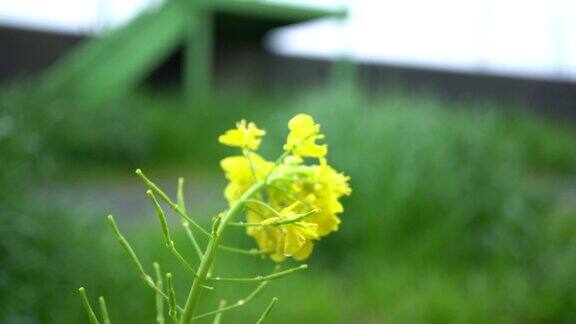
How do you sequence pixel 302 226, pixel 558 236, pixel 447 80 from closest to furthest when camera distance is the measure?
pixel 302 226 → pixel 558 236 → pixel 447 80

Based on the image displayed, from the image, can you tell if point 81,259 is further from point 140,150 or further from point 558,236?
point 140,150

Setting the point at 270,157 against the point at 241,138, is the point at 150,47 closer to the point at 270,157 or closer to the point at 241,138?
the point at 270,157

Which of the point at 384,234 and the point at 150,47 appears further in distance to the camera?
the point at 150,47

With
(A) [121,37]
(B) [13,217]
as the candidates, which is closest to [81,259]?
(B) [13,217]

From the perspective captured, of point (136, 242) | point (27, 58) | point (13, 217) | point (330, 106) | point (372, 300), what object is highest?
point (27, 58)

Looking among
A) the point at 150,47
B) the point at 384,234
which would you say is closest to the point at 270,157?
the point at 384,234

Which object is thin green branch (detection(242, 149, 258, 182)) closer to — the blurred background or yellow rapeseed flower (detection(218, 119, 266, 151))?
yellow rapeseed flower (detection(218, 119, 266, 151))

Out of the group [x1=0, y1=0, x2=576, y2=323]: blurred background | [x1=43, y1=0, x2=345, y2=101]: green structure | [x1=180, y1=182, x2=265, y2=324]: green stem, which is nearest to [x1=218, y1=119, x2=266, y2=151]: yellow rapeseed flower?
[x1=180, y1=182, x2=265, y2=324]: green stem
